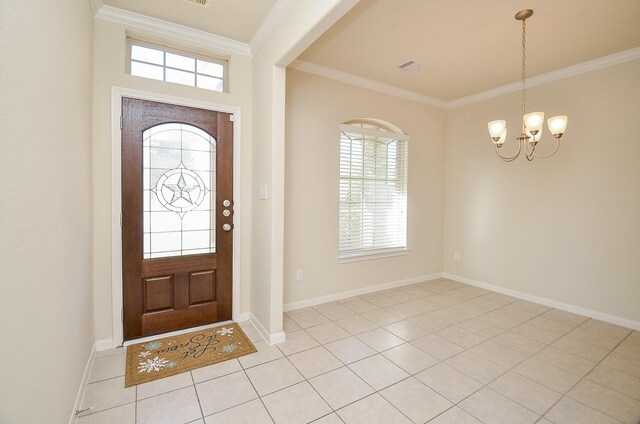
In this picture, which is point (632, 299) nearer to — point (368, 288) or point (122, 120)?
point (368, 288)

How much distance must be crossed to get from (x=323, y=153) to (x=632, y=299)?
146 inches

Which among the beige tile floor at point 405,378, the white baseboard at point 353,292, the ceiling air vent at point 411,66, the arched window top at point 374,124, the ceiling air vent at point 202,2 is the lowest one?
the beige tile floor at point 405,378

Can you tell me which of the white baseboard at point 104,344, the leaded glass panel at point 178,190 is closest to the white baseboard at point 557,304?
the leaded glass panel at point 178,190

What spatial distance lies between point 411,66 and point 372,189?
159 centimetres

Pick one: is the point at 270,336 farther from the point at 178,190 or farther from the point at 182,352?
the point at 178,190

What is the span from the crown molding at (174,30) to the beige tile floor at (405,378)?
9.29 ft

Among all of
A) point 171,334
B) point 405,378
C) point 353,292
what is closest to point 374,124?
point 353,292

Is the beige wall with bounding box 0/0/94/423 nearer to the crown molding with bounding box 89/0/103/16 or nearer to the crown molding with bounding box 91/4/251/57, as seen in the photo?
the crown molding with bounding box 89/0/103/16

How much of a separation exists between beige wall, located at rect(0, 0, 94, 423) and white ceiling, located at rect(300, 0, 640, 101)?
2.12 meters

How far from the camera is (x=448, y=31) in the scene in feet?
8.98

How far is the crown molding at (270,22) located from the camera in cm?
237

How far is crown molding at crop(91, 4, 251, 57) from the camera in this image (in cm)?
246

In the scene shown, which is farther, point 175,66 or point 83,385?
point 175,66

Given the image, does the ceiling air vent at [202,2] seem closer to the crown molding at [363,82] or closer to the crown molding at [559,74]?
the crown molding at [363,82]
